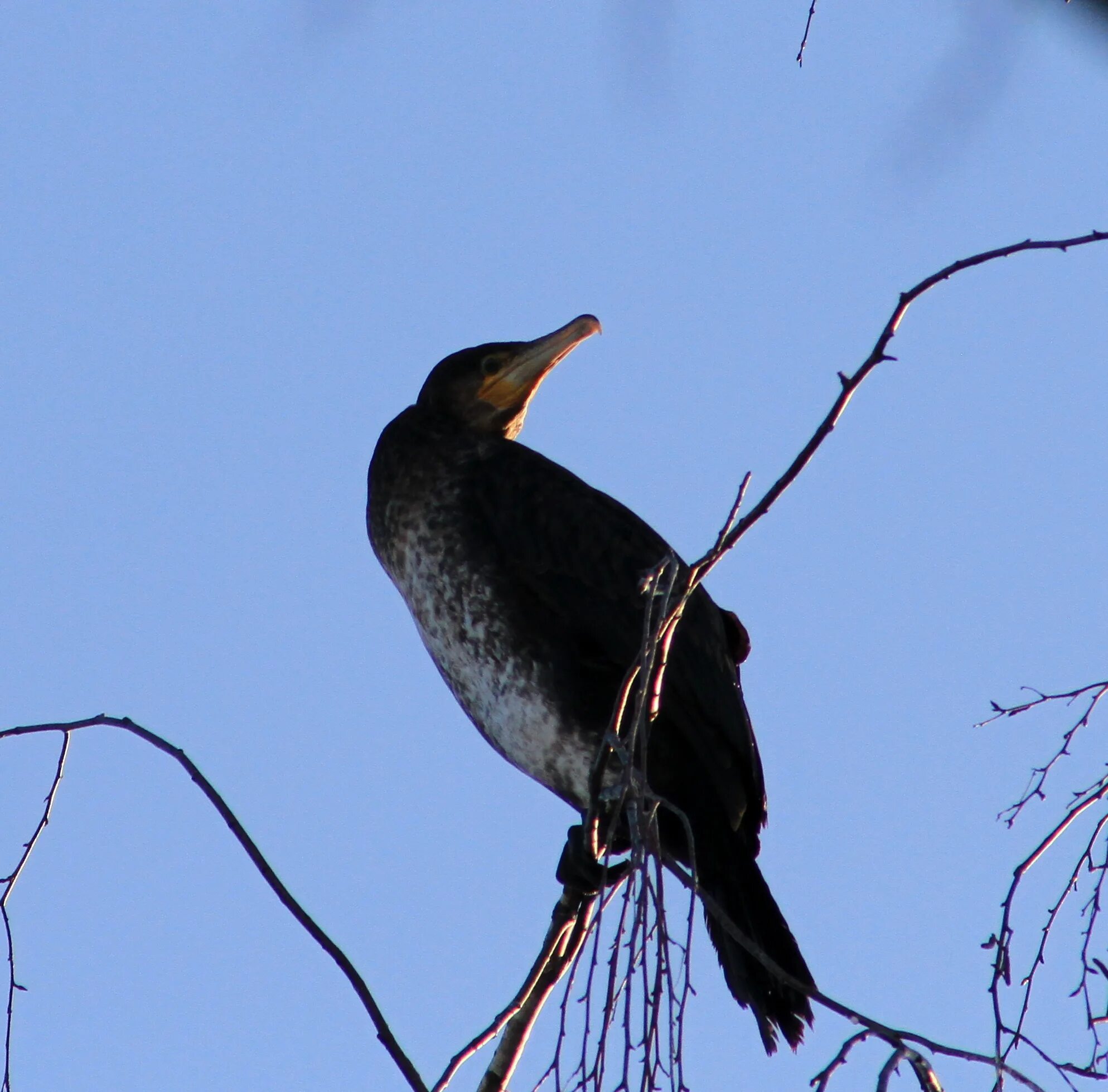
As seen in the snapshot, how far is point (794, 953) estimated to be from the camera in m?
3.65

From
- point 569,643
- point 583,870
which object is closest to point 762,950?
point 583,870

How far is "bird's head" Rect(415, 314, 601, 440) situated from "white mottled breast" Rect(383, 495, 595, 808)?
0.77 meters

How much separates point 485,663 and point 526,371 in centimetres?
132

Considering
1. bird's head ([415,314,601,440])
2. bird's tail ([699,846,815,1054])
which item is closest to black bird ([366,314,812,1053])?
bird's tail ([699,846,815,1054])

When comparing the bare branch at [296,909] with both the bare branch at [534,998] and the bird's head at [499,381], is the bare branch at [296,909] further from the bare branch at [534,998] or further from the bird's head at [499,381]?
the bird's head at [499,381]

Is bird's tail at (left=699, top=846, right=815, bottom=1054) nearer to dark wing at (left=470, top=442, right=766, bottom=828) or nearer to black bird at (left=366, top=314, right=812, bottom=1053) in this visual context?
black bird at (left=366, top=314, right=812, bottom=1053)

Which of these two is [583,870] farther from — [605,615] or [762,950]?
[605,615]

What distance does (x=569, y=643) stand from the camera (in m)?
4.05

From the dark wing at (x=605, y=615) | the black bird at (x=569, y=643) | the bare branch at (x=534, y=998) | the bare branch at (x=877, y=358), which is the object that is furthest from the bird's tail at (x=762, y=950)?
the bare branch at (x=877, y=358)

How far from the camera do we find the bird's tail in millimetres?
3520

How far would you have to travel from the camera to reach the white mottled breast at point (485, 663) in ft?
13.1

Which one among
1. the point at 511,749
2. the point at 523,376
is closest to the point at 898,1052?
the point at 511,749

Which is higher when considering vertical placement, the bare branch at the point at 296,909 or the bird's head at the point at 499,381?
the bird's head at the point at 499,381

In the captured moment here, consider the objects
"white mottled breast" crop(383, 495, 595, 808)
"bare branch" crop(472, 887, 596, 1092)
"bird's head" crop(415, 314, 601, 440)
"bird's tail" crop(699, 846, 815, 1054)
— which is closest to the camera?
"bare branch" crop(472, 887, 596, 1092)
